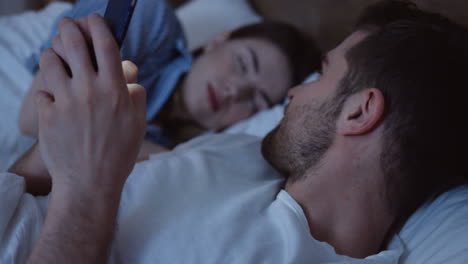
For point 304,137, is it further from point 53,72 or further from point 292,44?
point 292,44

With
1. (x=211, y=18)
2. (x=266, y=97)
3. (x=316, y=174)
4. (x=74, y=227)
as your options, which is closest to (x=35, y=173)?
(x=74, y=227)

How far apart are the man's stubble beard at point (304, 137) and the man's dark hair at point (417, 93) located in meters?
0.04

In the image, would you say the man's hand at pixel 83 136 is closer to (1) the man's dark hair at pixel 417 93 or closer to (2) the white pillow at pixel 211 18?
(1) the man's dark hair at pixel 417 93

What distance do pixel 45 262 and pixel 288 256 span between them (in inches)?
12.1

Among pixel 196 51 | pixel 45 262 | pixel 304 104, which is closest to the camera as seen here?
pixel 45 262

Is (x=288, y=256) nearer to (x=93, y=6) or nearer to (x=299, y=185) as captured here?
(x=299, y=185)

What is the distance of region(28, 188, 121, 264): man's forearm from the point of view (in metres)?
0.44

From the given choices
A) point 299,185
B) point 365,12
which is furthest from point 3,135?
point 365,12

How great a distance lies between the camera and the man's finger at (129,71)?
481 mm

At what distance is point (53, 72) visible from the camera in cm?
43

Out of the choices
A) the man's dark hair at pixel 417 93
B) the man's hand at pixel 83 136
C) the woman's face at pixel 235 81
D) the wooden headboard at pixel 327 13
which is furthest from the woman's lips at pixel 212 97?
the man's hand at pixel 83 136

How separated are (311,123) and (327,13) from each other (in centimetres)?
64

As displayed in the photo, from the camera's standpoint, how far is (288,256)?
54 cm

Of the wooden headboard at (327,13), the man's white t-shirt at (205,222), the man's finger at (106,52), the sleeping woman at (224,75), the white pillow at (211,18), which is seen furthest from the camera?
the white pillow at (211,18)
